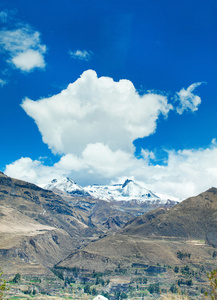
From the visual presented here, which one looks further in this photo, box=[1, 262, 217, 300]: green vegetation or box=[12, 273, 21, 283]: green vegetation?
box=[12, 273, 21, 283]: green vegetation

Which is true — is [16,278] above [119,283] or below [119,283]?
above

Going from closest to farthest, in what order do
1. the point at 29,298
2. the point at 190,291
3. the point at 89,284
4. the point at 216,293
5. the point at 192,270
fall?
the point at 216,293 < the point at 29,298 < the point at 190,291 < the point at 89,284 < the point at 192,270

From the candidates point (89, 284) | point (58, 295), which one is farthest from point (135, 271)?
point (58, 295)

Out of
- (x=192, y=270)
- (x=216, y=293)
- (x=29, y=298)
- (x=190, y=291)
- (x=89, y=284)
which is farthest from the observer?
(x=192, y=270)

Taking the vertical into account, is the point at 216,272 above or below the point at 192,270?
above

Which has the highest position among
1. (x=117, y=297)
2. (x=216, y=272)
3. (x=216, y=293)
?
(x=216, y=272)

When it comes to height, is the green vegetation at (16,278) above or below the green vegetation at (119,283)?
above

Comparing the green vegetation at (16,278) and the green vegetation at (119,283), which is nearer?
the green vegetation at (119,283)

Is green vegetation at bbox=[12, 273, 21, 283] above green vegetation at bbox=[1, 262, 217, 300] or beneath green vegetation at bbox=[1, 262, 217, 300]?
above

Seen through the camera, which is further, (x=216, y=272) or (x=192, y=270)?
(x=192, y=270)

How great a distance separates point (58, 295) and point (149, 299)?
50228 millimetres

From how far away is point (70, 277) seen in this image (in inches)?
7648

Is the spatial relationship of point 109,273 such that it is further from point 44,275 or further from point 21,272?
point 21,272

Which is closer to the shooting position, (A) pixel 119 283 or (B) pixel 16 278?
(B) pixel 16 278
